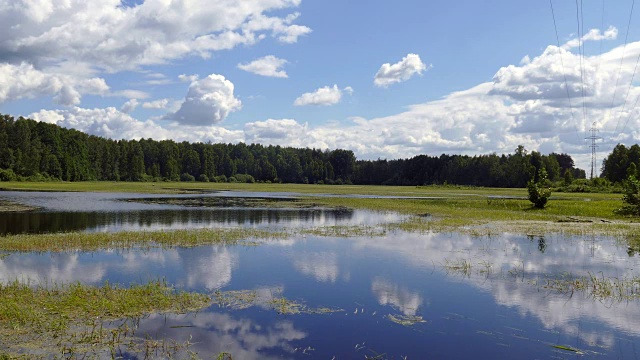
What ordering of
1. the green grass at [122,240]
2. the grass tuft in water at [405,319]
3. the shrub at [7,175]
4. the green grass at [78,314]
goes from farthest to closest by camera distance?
1. the shrub at [7,175]
2. the green grass at [122,240]
3. the grass tuft in water at [405,319]
4. the green grass at [78,314]

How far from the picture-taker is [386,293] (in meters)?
18.5

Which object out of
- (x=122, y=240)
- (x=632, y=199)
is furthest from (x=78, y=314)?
(x=632, y=199)

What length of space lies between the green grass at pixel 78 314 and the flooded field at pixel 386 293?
0.60 metres

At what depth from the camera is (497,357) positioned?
12422mm

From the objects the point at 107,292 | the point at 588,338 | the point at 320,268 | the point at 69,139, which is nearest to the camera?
the point at 588,338

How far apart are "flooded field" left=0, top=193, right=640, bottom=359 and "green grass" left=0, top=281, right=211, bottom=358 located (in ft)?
1.97

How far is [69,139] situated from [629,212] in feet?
587

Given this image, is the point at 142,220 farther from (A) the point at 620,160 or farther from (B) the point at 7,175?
(A) the point at 620,160

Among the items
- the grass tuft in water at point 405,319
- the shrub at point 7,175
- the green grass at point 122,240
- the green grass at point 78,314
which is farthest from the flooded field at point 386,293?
the shrub at point 7,175

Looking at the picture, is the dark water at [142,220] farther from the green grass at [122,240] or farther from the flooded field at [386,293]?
the flooded field at [386,293]

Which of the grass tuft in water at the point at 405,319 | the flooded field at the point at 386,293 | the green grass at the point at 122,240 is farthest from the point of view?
the green grass at the point at 122,240

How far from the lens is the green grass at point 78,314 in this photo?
12039mm

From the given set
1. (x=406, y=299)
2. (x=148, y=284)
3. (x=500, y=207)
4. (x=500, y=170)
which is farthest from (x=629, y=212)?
(x=500, y=170)

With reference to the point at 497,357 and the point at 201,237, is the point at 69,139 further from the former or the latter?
the point at 497,357
